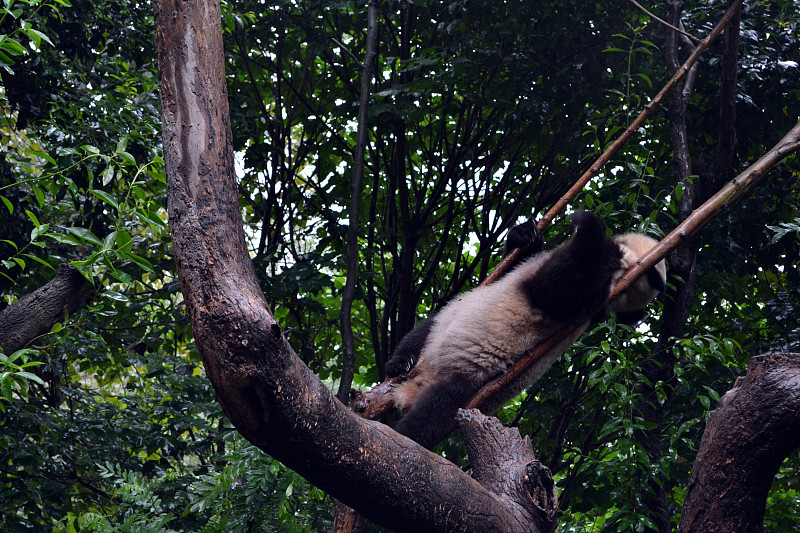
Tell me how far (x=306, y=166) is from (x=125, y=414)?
3.31m

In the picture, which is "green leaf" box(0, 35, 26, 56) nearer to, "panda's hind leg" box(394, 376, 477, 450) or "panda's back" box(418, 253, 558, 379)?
"panda's hind leg" box(394, 376, 477, 450)

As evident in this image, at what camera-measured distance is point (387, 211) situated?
6.77 metres

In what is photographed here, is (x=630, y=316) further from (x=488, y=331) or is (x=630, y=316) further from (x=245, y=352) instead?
(x=245, y=352)

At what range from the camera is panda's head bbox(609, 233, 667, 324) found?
4051 millimetres

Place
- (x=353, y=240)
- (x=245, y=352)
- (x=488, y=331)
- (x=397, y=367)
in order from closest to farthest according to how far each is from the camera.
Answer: (x=245, y=352)
(x=488, y=331)
(x=397, y=367)
(x=353, y=240)

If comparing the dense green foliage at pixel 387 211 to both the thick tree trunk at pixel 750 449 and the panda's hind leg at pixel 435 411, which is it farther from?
the thick tree trunk at pixel 750 449

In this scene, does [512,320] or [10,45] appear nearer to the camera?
[10,45]

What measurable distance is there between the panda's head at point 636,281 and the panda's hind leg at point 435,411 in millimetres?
1234

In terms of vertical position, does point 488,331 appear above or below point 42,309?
below

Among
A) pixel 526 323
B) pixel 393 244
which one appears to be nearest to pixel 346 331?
pixel 526 323

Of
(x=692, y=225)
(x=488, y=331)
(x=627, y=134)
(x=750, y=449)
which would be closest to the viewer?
(x=750, y=449)

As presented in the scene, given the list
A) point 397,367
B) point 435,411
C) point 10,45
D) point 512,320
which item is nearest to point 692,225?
point 512,320

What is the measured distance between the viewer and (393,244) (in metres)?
6.42

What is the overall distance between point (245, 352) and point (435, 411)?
1829 mm
